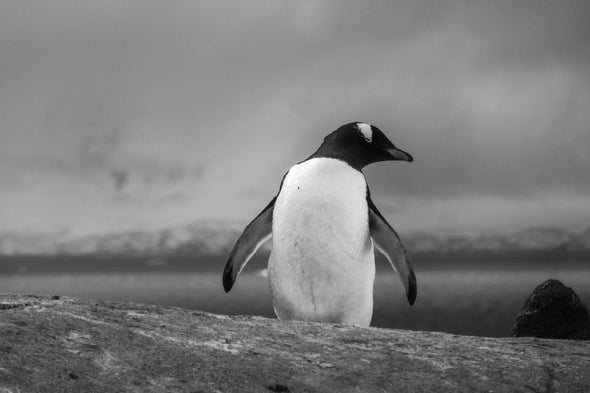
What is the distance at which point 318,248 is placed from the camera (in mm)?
6676

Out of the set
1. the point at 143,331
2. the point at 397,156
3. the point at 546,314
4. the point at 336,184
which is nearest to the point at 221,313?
the point at 143,331

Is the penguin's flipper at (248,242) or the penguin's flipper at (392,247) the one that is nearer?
the penguin's flipper at (392,247)

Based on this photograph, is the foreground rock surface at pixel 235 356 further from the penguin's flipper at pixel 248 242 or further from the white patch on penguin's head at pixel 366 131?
the white patch on penguin's head at pixel 366 131

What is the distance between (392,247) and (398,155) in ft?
3.23

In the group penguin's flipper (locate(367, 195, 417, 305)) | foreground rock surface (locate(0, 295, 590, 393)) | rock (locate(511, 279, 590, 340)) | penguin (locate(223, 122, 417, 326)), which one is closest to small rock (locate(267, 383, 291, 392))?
foreground rock surface (locate(0, 295, 590, 393))

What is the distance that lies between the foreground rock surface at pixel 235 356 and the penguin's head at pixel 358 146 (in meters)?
2.37

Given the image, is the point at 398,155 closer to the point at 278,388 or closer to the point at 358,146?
the point at 358,146

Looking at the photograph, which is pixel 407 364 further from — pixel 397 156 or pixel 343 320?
pixel 397 156

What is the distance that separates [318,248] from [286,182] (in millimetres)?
867

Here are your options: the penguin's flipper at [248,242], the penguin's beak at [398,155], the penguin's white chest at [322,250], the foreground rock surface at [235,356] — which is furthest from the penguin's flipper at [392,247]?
the foreground rock surface at [235,356]

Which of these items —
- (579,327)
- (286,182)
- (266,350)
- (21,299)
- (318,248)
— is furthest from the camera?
(579,327)

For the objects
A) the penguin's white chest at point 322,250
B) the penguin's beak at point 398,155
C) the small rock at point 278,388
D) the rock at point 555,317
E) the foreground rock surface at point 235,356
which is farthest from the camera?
the rock at point 555,317

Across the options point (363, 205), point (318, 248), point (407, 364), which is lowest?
point (407, 364)

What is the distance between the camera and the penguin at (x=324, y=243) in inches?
264
